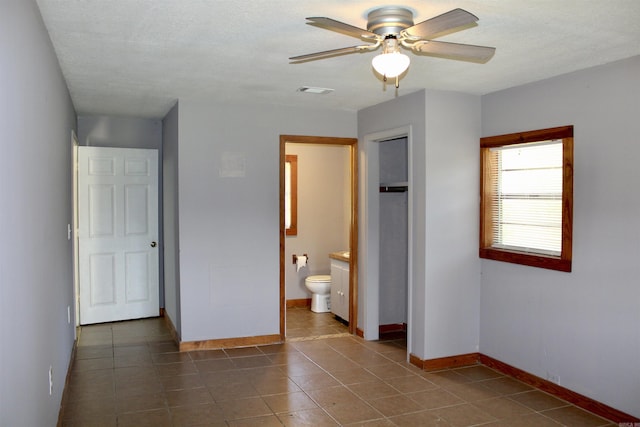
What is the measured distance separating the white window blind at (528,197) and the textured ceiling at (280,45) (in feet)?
1.84

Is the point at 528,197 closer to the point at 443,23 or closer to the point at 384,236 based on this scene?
the point at 384,236

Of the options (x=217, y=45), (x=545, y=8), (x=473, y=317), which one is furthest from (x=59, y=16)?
(x=473, y=317)

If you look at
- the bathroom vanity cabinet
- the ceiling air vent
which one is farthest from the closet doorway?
the ceiling air vent

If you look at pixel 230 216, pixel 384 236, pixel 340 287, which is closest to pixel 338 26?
pixel 230 216

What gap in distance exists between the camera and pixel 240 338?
5.09m

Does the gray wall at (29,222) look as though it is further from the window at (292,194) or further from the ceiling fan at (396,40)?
the window at (292,194)

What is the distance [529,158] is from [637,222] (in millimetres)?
1018

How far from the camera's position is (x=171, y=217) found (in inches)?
219

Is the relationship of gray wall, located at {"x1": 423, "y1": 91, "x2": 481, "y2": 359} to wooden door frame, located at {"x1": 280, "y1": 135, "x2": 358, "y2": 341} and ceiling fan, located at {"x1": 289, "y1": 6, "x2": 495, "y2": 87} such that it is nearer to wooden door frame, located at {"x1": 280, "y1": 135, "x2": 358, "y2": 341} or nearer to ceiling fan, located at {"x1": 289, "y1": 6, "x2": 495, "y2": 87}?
wooden door frame, located at {"x1": 280, "y1": 135, "x2": 358, "y2": 341}

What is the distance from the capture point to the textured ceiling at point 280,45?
2518mm

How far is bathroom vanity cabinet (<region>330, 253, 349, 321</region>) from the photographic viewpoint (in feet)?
18.9

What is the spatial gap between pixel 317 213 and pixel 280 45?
398cm

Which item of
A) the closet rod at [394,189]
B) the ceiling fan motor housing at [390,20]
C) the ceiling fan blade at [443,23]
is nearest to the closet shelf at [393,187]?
the closet rod at [394,189]

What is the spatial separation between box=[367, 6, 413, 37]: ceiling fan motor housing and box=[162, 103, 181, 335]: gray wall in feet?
A: 9.22
